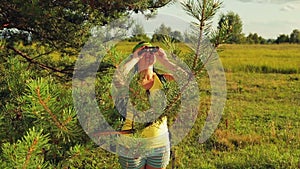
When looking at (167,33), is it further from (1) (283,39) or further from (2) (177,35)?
(1) (283,39)

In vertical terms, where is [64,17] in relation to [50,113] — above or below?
above

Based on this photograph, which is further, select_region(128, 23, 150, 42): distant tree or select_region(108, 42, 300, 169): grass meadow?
select_region(108, 42, 300, 169): grass meadow

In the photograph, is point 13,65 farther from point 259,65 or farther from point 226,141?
point 259,65

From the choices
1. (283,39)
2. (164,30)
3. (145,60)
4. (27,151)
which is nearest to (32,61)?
(145,60)

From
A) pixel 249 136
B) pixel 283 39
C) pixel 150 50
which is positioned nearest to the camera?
pixel 150 50

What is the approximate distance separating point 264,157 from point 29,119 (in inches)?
114

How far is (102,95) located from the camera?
1.35 meters

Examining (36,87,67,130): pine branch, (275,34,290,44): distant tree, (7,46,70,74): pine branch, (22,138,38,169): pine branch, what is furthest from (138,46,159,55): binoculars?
(275,34,290,44): distant tree

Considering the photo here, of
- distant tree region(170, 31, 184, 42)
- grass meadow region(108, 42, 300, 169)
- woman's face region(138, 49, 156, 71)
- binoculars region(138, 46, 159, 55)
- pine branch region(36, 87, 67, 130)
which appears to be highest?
distant tree region(170, 31, 184, 42)

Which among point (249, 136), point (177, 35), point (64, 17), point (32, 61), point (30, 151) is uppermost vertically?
point (64, 17)

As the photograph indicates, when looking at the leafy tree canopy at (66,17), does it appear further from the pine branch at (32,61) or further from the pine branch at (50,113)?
the pine branch at (50,113)

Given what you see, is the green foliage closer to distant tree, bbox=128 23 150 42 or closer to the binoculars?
the binoculars

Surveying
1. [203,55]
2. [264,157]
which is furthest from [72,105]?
[264,157]

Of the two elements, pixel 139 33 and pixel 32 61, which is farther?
pixel 32 61
